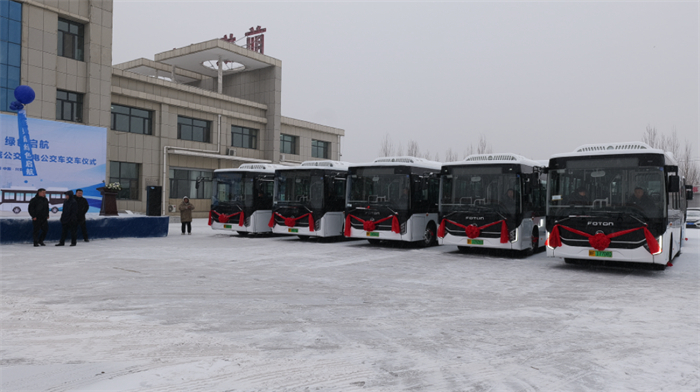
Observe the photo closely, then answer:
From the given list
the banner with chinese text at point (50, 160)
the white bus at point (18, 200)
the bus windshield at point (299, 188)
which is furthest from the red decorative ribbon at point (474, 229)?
the banner with chinese text at point (50, 160)

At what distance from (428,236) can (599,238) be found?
6.67m

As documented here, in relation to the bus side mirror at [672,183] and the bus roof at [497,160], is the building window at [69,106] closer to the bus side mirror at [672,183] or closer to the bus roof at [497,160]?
the bus roof at [497,160]

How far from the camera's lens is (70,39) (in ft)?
87.4

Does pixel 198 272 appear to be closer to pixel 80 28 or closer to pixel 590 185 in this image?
pixel 590 185

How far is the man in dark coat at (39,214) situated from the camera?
1529cm

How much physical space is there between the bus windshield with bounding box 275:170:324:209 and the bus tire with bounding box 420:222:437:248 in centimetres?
379

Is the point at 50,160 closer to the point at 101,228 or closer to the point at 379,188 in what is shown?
the point at 101,228

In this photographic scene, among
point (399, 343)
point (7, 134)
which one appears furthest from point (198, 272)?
point (7, 134)

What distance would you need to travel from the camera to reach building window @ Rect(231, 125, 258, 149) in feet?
122

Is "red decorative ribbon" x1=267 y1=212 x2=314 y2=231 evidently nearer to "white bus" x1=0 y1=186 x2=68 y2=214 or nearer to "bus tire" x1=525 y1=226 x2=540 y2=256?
"bus tire" x1=525 y1=226 x2=540 y2=256

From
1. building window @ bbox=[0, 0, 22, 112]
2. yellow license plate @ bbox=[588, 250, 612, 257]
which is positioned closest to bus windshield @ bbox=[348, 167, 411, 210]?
yellow license plate @ bbox=[588, 250, 612, 257]

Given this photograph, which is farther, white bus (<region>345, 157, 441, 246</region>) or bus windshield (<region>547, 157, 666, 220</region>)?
white bus (<region>345, 157, 441, 246</region>)

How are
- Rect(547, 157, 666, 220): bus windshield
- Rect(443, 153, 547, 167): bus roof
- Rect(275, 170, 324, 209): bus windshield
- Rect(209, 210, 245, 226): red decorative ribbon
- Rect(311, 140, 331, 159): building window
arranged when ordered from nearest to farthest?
Rect(547, 157, 666, 220): bus windshield < Rect(443, 153, 547, 167): bus roof < Rect(275, 170, 324, 209): bus windshield < Rect(209, 210, 245, 226): red decorative ribbon < Rect(311, 140, 331, 159): building window

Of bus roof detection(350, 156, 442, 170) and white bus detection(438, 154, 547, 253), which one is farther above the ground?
bus roof detection(350, 156, 442, 170)
